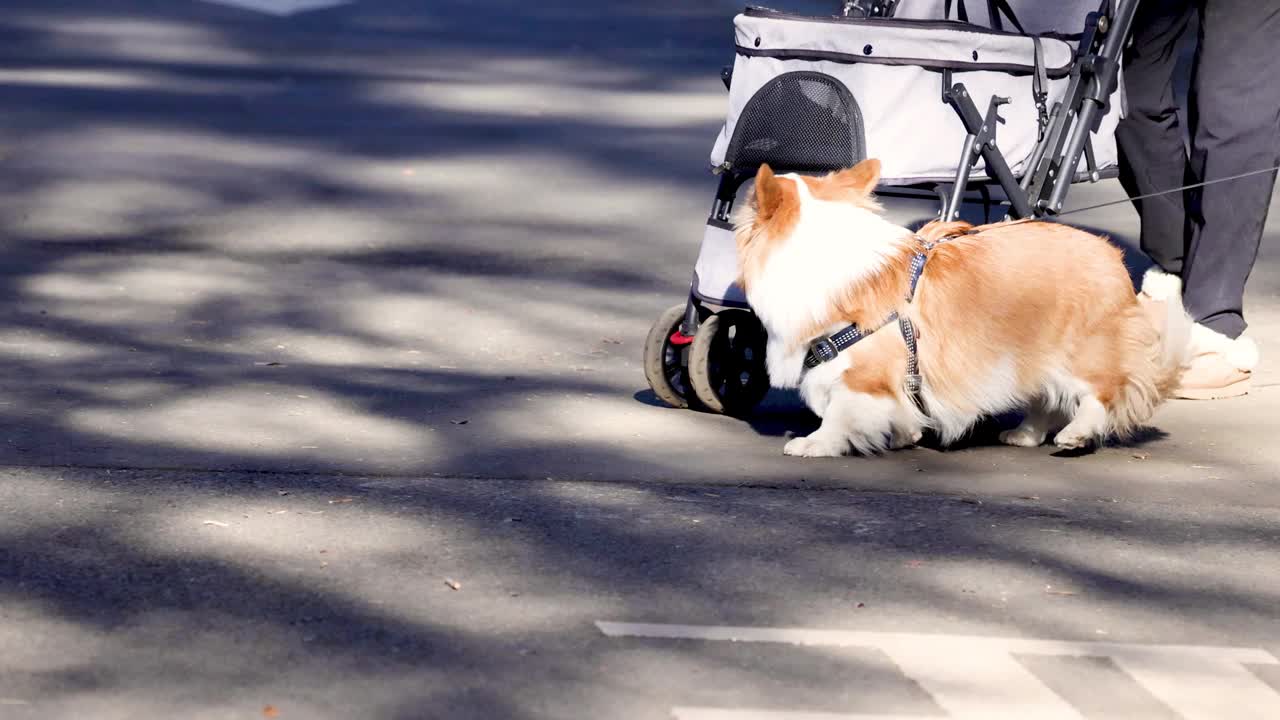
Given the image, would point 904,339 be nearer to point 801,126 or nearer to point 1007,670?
point 801,126

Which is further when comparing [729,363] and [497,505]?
[729,363]

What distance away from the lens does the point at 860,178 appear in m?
5.34

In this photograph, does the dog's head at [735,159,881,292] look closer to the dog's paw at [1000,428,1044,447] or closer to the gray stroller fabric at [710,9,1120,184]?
the gray stroller fabric at [710,9,1120,184]

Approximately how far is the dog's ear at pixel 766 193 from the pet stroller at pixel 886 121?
335 mm

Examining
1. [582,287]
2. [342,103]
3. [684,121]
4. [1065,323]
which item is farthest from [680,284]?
[342,103]

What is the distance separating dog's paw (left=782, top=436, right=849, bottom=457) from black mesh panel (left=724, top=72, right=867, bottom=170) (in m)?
0.83

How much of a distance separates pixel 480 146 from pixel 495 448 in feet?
19.5

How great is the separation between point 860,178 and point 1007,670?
1.90 meters

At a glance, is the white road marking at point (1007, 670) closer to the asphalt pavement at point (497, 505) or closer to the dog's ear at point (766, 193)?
the asphalt pavement at point (497, 505)

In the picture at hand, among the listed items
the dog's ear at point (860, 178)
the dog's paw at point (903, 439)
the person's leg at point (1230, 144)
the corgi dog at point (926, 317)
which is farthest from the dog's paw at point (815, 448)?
the person's leg at point (1230, 144)

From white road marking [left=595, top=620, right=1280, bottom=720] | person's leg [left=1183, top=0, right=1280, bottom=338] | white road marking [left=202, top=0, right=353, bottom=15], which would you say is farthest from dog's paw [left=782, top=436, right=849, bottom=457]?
white road marking [left=202, top=0, right=353, bottom=15]

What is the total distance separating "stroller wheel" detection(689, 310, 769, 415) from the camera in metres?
5.90

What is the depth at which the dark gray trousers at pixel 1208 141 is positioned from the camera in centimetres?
644

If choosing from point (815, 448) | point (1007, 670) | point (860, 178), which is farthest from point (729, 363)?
point (1007, 670)
